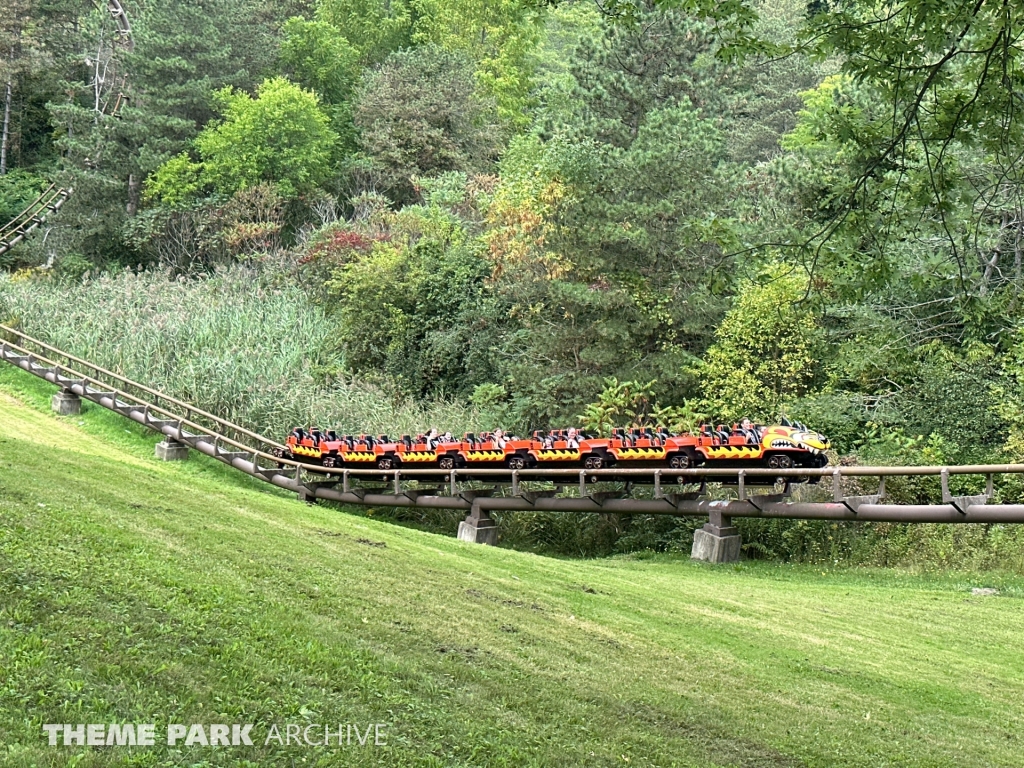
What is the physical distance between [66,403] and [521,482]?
13.1 metres

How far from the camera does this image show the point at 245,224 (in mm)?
39562

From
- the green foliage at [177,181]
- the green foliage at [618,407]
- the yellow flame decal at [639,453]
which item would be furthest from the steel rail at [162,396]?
the green foliage at [177,181]

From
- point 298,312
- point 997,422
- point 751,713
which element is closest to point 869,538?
point 997,422

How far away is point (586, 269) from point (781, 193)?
5025 mm

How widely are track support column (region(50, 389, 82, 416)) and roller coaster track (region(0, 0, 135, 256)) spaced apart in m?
17.5

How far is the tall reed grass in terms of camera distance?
27.4 metres

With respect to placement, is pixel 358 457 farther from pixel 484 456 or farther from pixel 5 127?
pixel 5 127

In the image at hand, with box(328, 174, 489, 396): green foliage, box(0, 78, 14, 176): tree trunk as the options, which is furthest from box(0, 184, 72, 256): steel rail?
box(328, 174, 489, 396): green foliage

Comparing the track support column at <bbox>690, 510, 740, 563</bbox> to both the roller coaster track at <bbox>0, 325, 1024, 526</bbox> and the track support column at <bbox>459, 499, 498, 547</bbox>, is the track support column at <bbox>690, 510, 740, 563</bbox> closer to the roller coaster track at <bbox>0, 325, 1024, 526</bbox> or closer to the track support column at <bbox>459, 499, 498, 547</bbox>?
the roller coaster track at <bbox>0, 325, 1024, 526</bbox>

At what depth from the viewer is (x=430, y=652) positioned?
8.02 meters

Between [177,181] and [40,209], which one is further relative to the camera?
[40,209]

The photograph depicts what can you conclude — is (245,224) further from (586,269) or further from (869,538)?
(869,538)

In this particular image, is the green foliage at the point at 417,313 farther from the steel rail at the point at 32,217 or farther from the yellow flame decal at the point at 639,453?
the steel rail at the point at 32,217

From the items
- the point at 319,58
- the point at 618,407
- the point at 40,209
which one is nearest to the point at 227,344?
the point at 618,407
